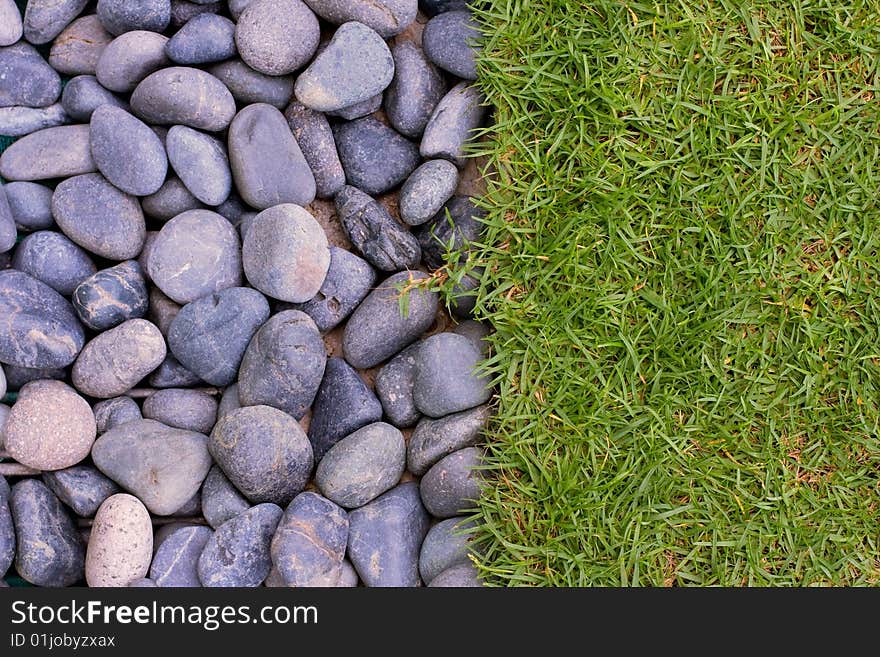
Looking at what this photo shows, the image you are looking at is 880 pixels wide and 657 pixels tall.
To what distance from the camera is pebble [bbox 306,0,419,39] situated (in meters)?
2.12

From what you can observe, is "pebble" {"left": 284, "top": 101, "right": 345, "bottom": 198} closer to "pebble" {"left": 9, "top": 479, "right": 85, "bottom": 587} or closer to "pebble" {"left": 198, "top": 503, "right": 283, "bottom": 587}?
"pebble" {"left": 198, "top": 503, "right": 283, "bottom": 587}

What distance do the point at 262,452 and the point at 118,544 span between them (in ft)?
1.35

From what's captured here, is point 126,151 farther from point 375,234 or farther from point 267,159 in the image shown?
point 375,234

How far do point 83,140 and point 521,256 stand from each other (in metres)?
1.21

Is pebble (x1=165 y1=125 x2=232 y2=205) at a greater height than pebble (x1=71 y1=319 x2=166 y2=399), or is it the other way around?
pebble (x1=165 y1=125 x2=232 y2=205)

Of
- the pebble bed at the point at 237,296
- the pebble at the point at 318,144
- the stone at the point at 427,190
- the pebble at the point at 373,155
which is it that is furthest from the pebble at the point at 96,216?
the stone at the point at 427,190

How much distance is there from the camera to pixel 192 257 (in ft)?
6.84

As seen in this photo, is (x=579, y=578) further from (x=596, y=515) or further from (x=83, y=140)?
(x=83, y=140)

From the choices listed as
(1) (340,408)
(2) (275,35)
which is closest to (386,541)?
(1) (340,408)

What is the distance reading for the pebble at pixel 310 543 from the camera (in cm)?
191

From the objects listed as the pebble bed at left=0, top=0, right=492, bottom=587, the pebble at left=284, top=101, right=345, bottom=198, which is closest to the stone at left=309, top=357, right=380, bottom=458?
the pebble bed at left=0, top=0, right=492, bottom=587

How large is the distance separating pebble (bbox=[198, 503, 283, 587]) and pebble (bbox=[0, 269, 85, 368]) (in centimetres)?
61

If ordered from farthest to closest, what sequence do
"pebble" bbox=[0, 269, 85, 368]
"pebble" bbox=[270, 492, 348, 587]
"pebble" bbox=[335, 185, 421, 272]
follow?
"pebble" bbox=[335, 185, 421, 272], "pebble" bbox=[0, 269, 85, 368], "pebble" bbox=[270, 492, 348, 587]

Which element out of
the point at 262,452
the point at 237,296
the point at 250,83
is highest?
the point at 250,83
